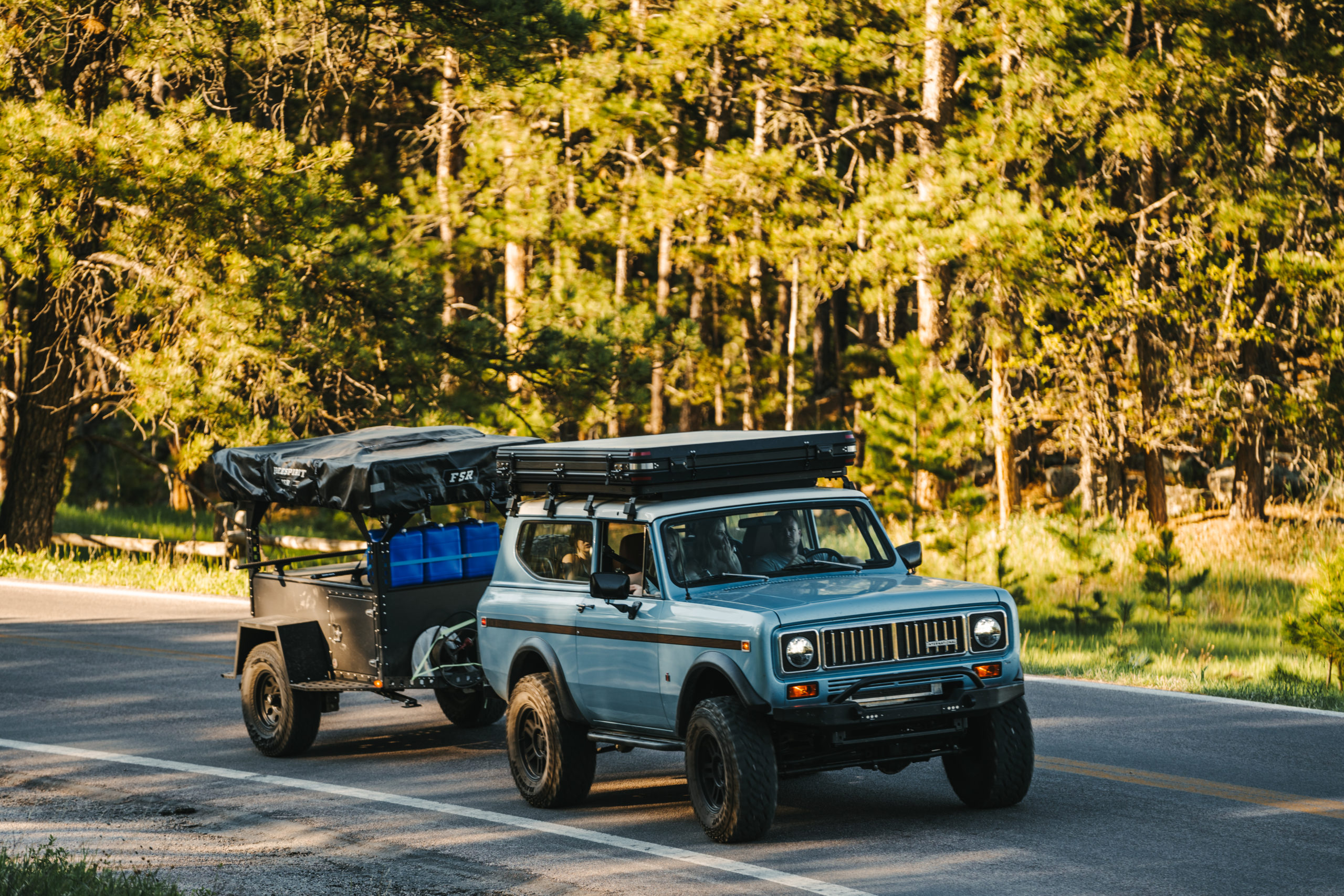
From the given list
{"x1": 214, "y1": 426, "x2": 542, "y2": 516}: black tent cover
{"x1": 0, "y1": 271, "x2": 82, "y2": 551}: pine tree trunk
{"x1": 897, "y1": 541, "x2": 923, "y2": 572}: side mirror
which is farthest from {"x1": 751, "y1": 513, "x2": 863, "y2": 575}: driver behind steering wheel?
{"x1": 0, "y1": 271, "x2": 82, "y2": 551}: pine tree trunk

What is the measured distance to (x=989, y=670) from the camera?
323 inches

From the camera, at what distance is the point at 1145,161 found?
26312 mm

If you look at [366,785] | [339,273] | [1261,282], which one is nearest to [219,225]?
[339,273]

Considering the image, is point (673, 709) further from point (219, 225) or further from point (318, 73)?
point (318, 73)

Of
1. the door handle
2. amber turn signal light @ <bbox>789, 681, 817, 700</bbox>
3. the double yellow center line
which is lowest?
the double yellow center line

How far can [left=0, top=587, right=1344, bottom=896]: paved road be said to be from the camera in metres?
7.52

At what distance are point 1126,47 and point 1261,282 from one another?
17.8 feet

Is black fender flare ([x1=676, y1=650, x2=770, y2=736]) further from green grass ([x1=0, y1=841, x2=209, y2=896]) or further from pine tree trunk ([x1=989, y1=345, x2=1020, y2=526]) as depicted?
pine tree trunk ([x1=989, y1=345, x2=1020, y2=526])

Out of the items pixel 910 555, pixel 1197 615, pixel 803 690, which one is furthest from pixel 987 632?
pixel 1197 615

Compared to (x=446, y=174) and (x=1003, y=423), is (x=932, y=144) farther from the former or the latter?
(x=446, y=174)

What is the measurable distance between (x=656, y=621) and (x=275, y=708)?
4090 mm

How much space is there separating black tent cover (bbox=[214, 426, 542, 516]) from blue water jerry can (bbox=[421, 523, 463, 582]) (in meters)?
0.21

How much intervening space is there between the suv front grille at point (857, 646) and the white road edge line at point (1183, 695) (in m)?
5.27

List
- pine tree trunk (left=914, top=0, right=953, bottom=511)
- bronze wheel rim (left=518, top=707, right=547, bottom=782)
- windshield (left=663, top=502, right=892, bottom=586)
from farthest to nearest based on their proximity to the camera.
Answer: pine tree trunk (left=914, top=0, right=953, bottom=511)
bronze wheel rim (left=518, top=707, right=547, bottom=782)
windshield (left=663, top=502, right=892, bottom=586)
